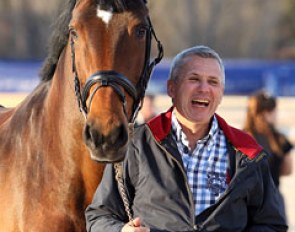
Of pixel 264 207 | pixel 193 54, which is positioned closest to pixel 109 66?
pixel 193 54

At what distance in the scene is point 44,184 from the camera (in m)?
4.36

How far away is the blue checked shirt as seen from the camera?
3576 mm

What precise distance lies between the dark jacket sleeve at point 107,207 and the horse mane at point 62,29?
83 cm

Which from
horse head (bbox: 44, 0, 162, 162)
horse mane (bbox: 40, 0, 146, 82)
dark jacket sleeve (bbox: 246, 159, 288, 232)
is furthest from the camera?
horse mane (bbox: 40, 0, 146, 82)

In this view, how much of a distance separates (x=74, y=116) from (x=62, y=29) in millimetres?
521

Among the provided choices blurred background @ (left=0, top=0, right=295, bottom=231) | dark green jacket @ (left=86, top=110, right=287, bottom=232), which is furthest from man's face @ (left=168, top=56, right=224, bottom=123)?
blurred background @ (left=0, top=0, right=295, bottom=231)

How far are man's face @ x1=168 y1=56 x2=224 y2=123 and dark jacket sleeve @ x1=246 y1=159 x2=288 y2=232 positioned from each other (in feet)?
1.21

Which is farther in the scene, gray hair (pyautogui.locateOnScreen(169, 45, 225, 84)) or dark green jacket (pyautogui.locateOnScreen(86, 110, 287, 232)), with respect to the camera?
gray hair (pyautogui.locateOnScreen(169, 45, 225, 84))

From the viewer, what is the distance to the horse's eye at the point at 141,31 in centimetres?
393

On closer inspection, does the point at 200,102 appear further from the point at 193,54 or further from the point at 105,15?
the point at 105,15

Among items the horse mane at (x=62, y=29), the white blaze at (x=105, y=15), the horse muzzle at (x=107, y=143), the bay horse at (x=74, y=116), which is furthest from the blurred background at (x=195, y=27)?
the horse muzzle at (x=107, y=143)

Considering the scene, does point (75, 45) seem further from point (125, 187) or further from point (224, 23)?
point (224, 23)

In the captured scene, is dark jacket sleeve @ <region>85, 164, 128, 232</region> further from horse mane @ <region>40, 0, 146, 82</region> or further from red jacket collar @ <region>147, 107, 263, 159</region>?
horse mane @ <region>40, 0, 146, 82</region>

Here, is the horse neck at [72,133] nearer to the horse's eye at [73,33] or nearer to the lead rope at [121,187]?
the horse's eye at [73,33]
